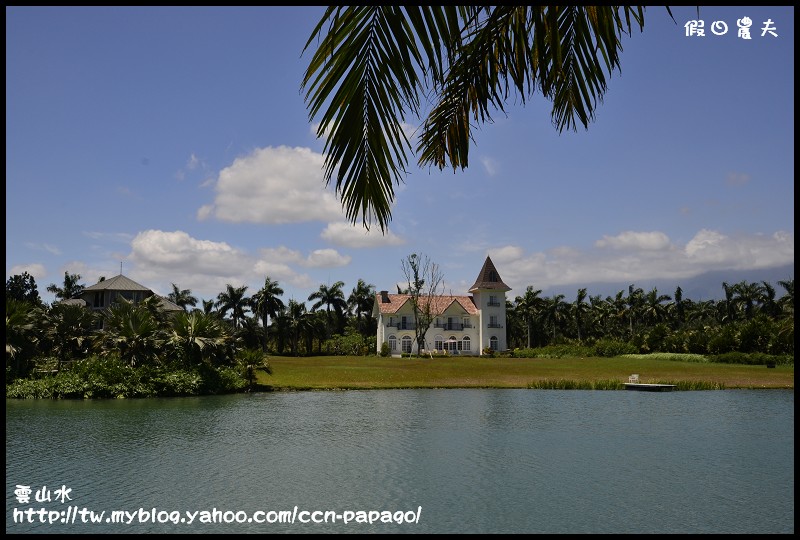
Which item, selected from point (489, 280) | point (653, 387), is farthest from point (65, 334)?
point (489, 280)

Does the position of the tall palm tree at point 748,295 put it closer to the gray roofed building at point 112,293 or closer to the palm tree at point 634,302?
the palm tree at point 634,302

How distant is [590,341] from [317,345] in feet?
123

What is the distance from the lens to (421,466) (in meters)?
15.6

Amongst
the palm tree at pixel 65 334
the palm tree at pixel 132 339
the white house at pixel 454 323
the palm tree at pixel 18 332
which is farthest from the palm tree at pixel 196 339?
the white house at pixel 454 323

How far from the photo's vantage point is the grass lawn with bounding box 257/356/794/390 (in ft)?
123

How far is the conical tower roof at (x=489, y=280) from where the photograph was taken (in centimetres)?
7562

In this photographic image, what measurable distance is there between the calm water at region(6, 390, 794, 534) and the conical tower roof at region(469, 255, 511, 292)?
48495mm

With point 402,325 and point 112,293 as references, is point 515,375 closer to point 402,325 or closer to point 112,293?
point 402,325

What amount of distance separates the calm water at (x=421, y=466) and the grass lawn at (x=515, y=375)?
34.3ft

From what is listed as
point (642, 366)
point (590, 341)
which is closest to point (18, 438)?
point (642, 366)

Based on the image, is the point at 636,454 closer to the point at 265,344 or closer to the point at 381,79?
the point at 381,79

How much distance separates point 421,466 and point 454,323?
59853mm

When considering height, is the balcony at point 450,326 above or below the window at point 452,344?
above

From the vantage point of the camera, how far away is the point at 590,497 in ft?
42.4
